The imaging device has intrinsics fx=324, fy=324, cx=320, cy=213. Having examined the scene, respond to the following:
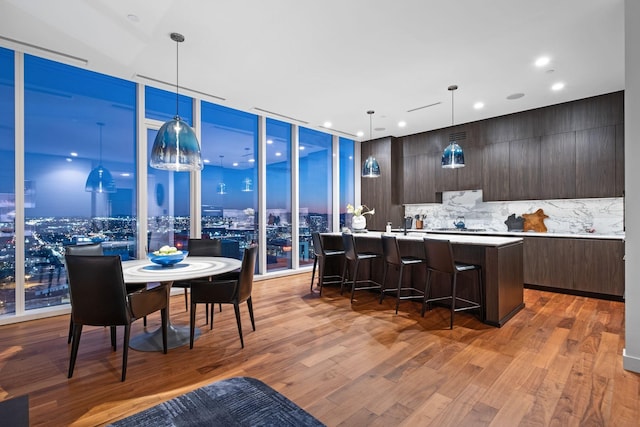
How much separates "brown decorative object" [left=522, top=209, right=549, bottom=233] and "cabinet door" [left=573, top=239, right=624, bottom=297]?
89 centimetres

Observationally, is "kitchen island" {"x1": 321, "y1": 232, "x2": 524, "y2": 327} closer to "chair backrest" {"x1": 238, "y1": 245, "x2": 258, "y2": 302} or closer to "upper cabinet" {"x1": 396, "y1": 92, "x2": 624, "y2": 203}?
"upper cabinet" {"x1": 396, "y1": 92, "x2": 624, "y2": 203}

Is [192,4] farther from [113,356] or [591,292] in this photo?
[591,292]

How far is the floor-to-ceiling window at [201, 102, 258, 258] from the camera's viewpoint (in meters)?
5.25

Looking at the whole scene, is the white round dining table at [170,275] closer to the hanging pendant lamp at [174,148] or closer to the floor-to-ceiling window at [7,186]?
the hanging pendant lamp at [174,148]

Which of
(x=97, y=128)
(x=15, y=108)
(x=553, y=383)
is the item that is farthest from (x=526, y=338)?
(x=15, y=108)

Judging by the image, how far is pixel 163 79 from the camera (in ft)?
13.6

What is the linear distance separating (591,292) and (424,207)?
3.19 m

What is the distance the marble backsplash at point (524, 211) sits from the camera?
15.9ft

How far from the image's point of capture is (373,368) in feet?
8.25

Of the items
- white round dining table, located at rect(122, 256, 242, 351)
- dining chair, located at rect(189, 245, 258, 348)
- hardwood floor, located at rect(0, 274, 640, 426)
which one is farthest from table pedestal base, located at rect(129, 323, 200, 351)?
dining chair, located at rect(189, 245, 258, 348)

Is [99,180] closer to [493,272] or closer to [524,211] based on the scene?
[493,272]

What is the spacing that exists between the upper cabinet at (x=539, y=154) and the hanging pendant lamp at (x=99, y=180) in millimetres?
5496

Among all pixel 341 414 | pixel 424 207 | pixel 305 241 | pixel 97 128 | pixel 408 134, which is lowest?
pixel 341 414

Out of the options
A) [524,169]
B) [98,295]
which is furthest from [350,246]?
[524,169]
